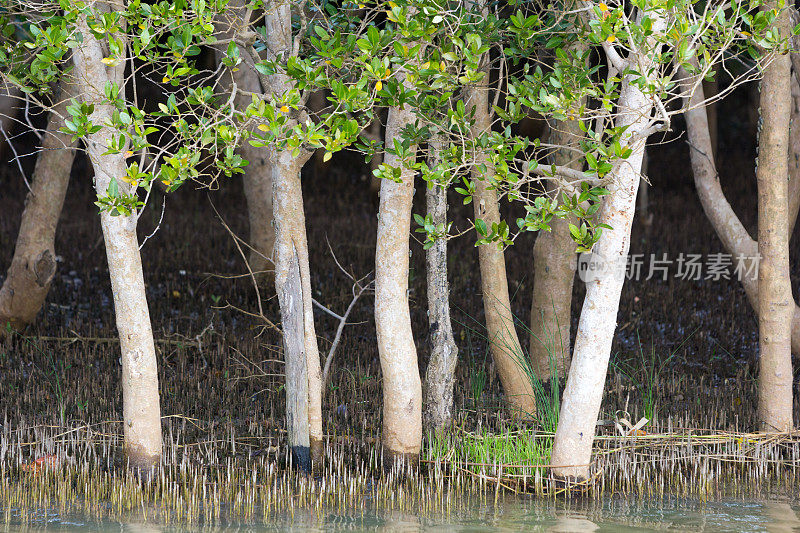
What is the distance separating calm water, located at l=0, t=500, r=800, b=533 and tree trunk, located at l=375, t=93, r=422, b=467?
0.62 m

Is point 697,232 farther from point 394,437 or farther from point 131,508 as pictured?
Result: point 131,508

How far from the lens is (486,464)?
473 centimetres

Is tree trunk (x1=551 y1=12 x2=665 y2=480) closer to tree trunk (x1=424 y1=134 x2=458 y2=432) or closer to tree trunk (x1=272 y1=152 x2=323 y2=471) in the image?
tree trunk (x1=424 y1=134 x2=458 y2=432)

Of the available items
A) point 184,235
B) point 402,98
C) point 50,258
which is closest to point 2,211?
point 184,235

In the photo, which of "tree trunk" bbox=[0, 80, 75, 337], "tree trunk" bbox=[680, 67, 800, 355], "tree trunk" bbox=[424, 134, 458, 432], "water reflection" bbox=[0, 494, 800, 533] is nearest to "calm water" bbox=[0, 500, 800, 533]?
"water reflection" bbox=[0, 494, 800, 533]

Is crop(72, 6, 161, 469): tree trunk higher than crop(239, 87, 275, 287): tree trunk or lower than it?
lower

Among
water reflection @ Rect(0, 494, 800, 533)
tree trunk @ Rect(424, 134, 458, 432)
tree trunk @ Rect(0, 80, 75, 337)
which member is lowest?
water reflection @ Rect(0, 494, 800, 533)

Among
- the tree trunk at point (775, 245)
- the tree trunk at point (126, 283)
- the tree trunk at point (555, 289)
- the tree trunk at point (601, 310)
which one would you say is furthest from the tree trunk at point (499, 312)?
the tree trunk at point (126, 283)

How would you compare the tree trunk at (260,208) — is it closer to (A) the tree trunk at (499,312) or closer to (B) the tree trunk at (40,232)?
(B) the tree trunk at (40,232)

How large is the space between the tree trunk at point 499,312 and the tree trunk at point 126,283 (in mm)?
1907

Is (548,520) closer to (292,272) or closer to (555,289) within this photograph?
(292,272)

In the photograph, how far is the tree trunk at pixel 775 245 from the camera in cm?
511

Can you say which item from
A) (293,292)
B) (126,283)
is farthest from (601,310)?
(126,283)

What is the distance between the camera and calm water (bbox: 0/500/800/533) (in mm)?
4082
